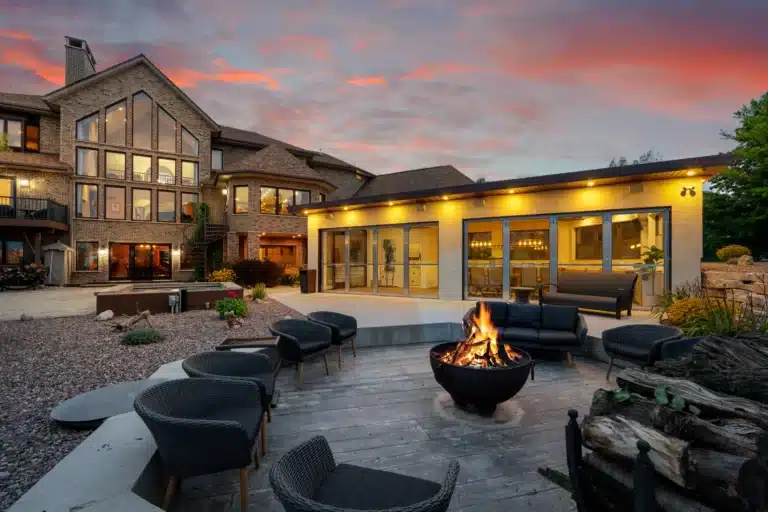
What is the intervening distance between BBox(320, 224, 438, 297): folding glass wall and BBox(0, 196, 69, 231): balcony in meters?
13.5

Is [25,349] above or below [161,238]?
below

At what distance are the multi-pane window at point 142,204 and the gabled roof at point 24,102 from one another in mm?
5505

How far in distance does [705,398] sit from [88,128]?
25.4 m

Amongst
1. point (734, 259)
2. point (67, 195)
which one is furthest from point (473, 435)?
point (67, 195)

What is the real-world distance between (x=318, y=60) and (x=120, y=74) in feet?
50.0

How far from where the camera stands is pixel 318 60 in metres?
11.3

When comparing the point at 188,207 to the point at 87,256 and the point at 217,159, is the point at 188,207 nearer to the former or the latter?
the point at 217,159

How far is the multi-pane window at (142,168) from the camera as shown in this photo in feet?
65.6

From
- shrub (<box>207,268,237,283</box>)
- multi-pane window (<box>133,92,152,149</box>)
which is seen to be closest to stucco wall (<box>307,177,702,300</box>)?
shrub (<box>207,268,237,283</box>)

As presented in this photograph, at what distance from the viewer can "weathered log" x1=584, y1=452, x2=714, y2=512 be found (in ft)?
5.34

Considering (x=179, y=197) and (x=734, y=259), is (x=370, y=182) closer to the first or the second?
(x=179, y=197)

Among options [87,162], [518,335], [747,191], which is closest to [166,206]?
[87,162]

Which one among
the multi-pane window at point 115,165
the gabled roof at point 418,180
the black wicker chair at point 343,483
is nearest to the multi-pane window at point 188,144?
the multi-pane window at point 115,165

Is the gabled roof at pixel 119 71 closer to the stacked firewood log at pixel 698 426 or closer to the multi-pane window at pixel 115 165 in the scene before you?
the multi-pane window at pixel 115 165
